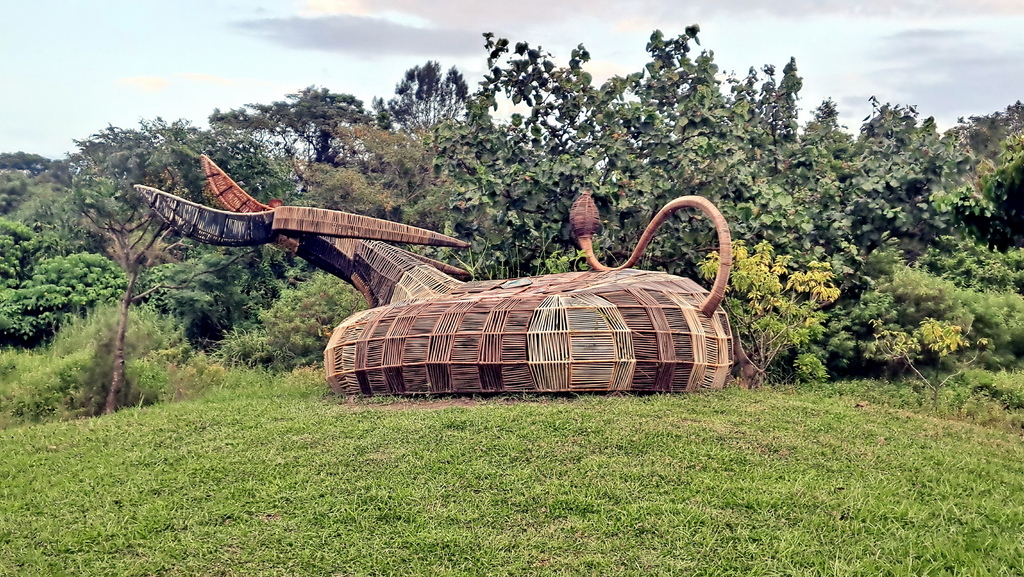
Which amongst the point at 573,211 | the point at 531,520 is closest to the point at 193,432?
the point at 531,520

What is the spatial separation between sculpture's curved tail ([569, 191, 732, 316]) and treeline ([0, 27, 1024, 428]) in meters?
1.12

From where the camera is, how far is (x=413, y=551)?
5.55 m

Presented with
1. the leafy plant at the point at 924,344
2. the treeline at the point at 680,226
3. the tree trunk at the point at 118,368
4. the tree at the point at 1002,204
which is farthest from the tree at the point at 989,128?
the tree trunk at the point at 118,368

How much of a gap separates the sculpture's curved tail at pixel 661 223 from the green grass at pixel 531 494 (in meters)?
1.18

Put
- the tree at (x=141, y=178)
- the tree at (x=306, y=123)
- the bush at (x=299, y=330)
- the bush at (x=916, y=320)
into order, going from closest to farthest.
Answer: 1. the bush at (x=916, y=320)
2. the bush at (x=299, y=330)
3. the tree at (x=141, y=178)
4. the tree at (x=306, y=123)

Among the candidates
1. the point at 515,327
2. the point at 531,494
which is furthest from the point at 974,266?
the point at 531,494

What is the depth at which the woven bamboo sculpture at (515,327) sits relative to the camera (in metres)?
8.99

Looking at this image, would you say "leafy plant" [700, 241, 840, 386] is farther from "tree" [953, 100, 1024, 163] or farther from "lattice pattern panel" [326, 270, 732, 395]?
"tree" [953, 100, 1024, 163]

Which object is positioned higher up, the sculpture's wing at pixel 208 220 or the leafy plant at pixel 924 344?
the sculpture's wing at pixel 208 220

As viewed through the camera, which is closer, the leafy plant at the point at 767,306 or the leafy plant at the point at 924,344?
the leafy plant at the point at 924,344

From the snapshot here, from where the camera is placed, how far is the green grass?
5.44m

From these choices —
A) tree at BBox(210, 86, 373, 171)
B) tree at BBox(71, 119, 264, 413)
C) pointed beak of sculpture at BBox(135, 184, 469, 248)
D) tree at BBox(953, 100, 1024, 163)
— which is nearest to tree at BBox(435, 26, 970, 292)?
pointed beak of sculpture at BBox(135, 184, 469, 248)

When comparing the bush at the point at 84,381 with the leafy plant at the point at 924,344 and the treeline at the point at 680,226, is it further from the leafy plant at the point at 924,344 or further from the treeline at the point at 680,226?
the leafy plant at the point at 924,344

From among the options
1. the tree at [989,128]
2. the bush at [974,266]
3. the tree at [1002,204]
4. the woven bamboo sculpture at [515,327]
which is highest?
the tree at [989,128]
